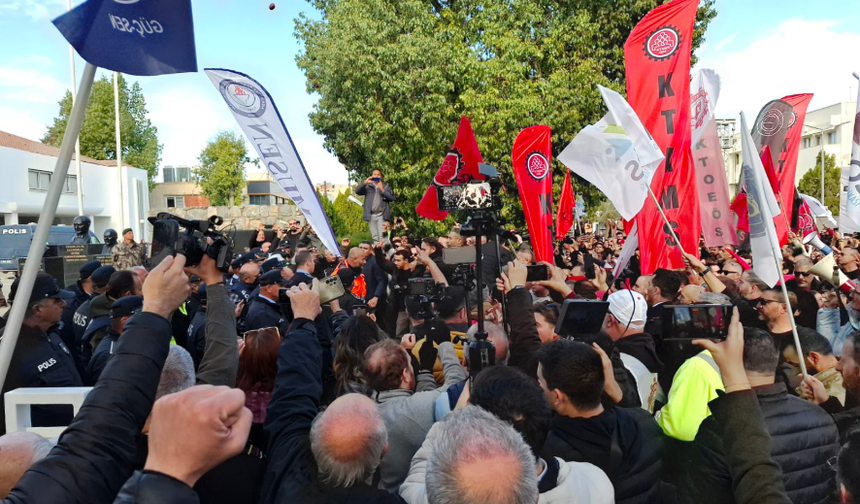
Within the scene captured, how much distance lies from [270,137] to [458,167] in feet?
15.5

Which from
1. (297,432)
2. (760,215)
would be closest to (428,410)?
(297,432)

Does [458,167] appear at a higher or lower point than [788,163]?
lower

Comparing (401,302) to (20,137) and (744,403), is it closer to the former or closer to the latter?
(744,403)

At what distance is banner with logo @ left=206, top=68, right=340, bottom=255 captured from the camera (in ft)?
17.0

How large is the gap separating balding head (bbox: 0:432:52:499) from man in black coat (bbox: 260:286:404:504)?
0.84 meters

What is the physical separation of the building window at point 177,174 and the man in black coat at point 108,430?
79.4 metres

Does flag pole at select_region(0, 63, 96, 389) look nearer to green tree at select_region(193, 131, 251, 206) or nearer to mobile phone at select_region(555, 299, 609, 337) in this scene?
mobile phone at select_region(555, 299, 609, 337)

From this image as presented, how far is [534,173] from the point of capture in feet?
29.9

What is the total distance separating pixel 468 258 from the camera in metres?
4.93

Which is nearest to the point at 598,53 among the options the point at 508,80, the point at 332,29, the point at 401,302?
the point at 508,80

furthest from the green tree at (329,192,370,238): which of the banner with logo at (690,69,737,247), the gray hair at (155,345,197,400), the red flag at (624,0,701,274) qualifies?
the gray hair at (155,345,197,400)

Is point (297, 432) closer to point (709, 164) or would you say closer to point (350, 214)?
point (709, 164)

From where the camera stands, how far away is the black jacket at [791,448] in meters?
2.86

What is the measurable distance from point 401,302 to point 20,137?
1874 inches
